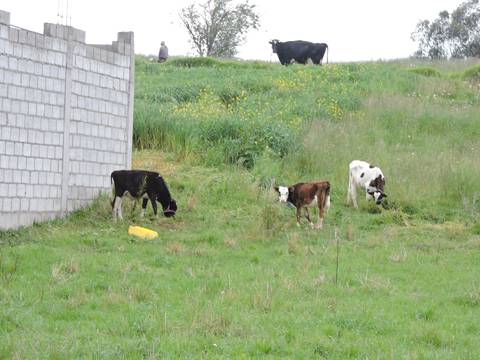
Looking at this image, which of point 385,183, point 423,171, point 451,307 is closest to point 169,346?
point 451,307

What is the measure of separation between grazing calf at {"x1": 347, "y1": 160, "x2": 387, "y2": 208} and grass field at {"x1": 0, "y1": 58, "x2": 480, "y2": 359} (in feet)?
1.05

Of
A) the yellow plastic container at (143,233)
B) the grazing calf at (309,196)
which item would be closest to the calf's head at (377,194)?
the grazing calf at (309,196)

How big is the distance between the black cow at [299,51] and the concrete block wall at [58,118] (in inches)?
884

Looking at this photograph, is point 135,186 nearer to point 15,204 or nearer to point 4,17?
point 15,204

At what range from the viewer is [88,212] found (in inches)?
697

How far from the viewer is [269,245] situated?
1562cm

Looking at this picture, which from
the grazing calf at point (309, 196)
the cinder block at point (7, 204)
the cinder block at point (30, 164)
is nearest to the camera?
the cinder block at point (7, 204)

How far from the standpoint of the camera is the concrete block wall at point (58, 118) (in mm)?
15773

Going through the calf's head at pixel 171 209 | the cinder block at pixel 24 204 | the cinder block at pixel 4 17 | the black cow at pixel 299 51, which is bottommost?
the calf's head at pixel 171 209

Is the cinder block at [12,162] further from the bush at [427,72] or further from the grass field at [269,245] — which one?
the bush at [427,72]

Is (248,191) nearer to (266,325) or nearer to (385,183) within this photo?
(385,183)

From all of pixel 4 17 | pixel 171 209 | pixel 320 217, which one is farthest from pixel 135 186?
pixel 4 17

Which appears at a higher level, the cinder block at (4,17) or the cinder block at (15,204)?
the cinder block at (4,17)

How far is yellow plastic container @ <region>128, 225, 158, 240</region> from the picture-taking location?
52.2 feet
